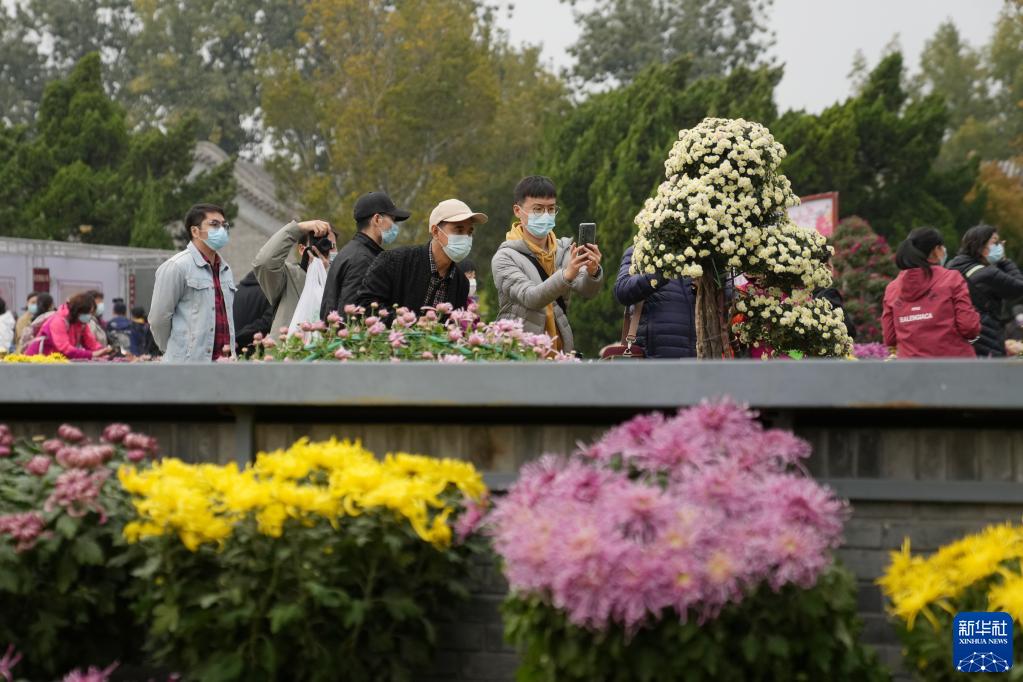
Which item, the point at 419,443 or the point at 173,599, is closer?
the point at 173,599

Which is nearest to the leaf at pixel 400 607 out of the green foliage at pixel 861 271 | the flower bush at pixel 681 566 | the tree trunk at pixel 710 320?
the flower bush at pixel 681 566

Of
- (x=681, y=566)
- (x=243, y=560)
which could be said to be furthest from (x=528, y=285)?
(x=681, y=566)

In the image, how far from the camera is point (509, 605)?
446 centimetres

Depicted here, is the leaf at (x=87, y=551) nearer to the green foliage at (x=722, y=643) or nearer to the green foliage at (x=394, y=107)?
the green foliage at (x=722, y=643)

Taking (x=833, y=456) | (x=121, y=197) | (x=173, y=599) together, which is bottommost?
(x=173, y=599)

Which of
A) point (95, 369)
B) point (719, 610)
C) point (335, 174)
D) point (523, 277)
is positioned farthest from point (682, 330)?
point (335, 174)

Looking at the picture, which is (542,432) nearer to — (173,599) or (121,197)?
(173,599)

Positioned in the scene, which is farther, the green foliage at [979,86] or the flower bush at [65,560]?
the green foliage at [979,86]

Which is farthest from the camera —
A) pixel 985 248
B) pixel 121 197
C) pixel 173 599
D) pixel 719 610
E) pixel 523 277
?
pixel 121 197

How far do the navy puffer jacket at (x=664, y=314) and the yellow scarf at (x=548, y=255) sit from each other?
389mm

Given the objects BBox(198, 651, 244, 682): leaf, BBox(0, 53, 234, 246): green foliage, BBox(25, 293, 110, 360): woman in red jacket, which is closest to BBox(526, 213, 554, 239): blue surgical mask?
BBox(198, 651, 244, 682): leaf

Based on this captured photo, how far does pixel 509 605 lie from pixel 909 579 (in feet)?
4.03

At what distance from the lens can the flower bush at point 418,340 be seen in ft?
24.5

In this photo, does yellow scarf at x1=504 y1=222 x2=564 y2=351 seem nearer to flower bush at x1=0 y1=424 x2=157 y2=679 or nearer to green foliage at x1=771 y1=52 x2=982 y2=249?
flower bush at x1=0 y1=424 x2=157 y2=679
